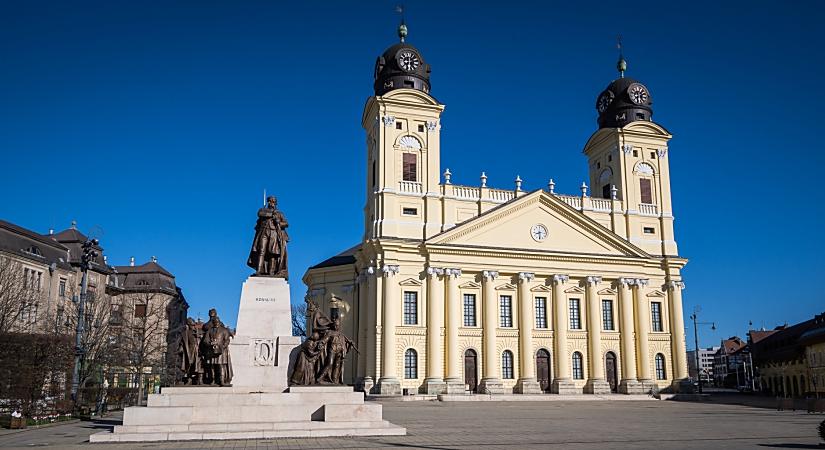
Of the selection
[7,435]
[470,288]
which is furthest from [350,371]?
[7,435]

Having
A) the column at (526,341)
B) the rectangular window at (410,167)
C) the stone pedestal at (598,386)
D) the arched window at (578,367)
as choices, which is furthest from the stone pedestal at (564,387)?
the rectangular window at (410,167)

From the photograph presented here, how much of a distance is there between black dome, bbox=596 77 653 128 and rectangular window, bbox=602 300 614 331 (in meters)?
15.0

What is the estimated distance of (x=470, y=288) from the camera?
160 ft

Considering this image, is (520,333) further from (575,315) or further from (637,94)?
(637,94)

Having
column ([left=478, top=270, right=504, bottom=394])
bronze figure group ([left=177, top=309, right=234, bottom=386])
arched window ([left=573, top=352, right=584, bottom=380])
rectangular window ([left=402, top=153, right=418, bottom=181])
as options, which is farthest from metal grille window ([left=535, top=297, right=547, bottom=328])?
bronze figure group ([left=177, top=309, right=234, bottom=386])

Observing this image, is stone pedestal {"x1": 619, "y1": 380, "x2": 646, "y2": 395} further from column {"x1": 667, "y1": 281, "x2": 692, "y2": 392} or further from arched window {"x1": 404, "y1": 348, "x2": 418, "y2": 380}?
arched window {"x1": 404, "y1": 348, "x2": 418, "y2": 380}

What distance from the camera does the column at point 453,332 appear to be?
45.8 meters

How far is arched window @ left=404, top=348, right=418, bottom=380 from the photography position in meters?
Answer: 46.7

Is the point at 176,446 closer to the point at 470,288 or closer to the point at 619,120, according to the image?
the point at 470,288

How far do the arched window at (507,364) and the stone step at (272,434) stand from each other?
1268 inches

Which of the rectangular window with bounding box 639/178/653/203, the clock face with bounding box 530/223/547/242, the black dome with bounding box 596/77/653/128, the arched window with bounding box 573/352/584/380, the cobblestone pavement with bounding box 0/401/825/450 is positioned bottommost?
the cobblestone pavement with bounding box 0/401/825/450

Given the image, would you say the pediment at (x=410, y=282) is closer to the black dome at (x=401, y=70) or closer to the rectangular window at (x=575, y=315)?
the rectangular window at (x=575, y=315)

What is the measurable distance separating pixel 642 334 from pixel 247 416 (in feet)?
134

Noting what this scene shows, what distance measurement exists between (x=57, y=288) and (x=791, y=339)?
6551 cm
